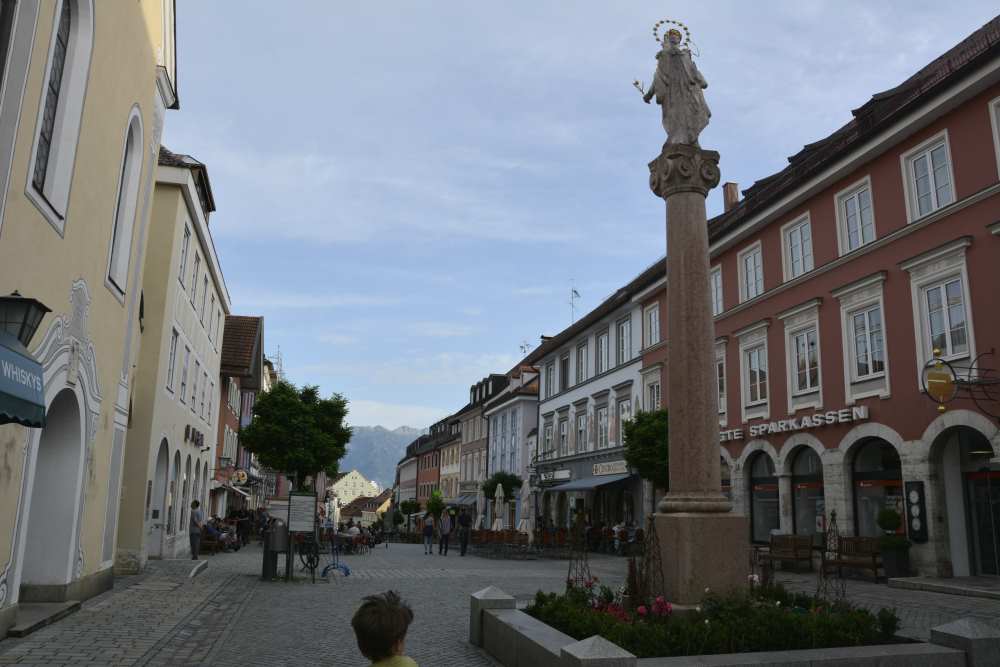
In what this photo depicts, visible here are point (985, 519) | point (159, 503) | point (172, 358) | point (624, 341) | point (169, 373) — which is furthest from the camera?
point (624, 341)

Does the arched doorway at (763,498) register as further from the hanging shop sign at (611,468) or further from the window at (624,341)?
the window at (624,341)

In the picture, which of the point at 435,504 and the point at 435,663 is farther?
the point at 435,504

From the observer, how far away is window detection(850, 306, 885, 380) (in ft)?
66.0

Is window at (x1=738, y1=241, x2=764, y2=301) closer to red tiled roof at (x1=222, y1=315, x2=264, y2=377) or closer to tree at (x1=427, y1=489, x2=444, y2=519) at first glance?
red tiled roof at (x1=222, y1=315, x2=264, y2=377)

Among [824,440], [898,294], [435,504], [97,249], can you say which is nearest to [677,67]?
[97,249]

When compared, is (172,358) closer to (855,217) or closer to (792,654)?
(855,217)

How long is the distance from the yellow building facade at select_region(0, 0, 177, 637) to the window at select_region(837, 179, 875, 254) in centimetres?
1683

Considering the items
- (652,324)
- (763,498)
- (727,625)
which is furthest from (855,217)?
(727,625)

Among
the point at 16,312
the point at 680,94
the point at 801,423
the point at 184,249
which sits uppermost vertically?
the point at 184,249

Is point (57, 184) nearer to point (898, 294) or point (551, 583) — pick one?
point (551, 583)

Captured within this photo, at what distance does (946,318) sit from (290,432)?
27103mm

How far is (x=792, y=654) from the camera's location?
22.0 feet

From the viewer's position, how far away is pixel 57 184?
34.7 feet

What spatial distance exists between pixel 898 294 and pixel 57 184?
58.2 ft
